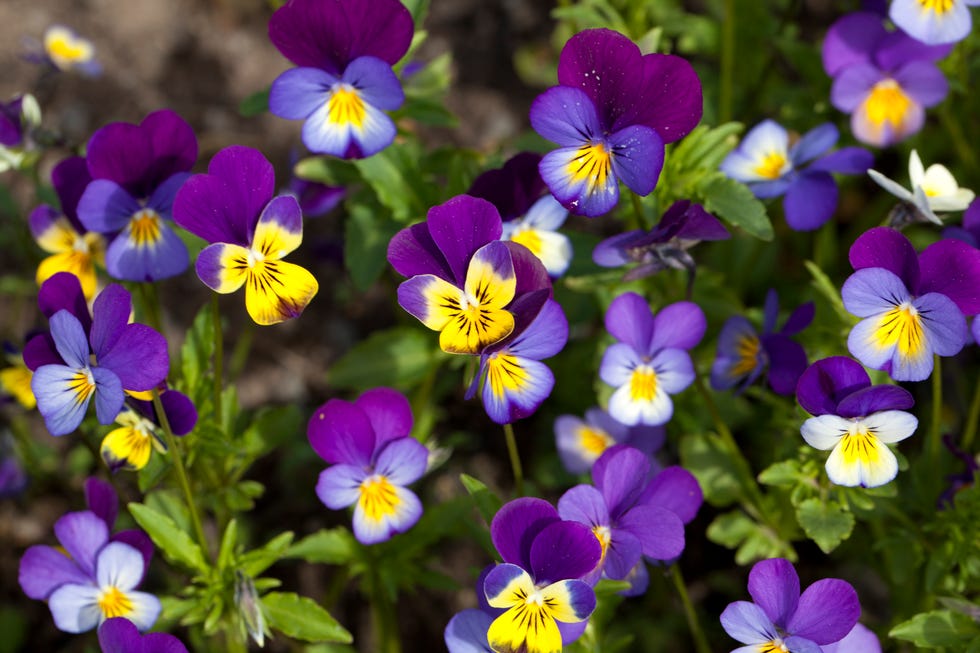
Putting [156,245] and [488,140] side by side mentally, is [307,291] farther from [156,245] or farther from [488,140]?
[488,140]

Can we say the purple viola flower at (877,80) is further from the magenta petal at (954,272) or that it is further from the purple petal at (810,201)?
the magenta petal at (954,272)

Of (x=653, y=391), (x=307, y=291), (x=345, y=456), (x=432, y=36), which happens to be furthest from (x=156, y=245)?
(x=432, y=36)

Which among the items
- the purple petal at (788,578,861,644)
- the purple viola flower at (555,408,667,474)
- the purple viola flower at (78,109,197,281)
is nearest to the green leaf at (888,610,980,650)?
the purple petal at (788,578,861,644)

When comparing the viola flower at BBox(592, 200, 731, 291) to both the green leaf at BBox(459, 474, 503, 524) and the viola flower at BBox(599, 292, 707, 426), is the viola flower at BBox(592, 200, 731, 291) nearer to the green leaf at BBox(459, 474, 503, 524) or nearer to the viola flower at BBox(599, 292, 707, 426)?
the viola flower at BBox(599, 292, 707, 426)

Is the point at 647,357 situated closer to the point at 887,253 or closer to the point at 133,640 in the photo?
the point at 887,253

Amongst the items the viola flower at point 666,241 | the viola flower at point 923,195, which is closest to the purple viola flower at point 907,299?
the viola flower at point 923,195

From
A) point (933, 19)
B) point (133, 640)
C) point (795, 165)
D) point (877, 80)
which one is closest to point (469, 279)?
point (133, 640)

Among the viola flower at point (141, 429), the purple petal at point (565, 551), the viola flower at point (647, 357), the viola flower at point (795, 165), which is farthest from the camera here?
the viola flower at point (795, 165)
